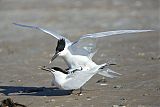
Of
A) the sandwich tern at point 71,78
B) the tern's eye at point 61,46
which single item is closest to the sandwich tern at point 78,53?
the tern's eye at point 61,46

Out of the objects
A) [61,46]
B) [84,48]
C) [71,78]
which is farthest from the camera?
[84,48]

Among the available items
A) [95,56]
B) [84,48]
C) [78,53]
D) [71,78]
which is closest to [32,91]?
[71,78]

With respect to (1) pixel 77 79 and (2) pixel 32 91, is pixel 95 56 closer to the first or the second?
(2) pixel 32 91

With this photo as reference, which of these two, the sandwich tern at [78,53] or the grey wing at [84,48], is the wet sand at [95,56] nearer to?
the sandwich tern at [78,53]

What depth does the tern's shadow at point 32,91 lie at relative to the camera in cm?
802

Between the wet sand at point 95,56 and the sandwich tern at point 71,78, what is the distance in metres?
0.14

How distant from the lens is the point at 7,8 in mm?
19906

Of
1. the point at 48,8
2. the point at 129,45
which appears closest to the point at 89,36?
the point at 129,45

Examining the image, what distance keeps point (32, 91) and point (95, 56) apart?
3225 millimetres

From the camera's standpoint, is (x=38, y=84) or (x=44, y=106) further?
(x=38, y=84)

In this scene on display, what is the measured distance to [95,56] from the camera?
11273 millimetres

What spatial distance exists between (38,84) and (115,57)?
2.51 m

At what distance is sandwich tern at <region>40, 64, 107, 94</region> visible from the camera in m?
7.73

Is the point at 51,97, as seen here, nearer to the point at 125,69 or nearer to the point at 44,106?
the point at 44,106
